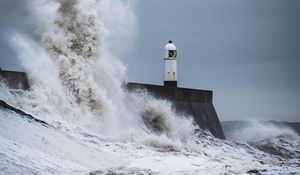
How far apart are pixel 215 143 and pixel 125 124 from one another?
3145 millimetres

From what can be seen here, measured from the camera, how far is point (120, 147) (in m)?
10.5

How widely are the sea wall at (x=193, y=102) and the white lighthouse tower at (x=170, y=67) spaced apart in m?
0.76

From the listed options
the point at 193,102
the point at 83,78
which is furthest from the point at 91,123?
the point at 193,102

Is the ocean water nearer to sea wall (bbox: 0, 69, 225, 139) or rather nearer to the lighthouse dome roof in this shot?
sea wall (bbox: 0, 69, 225, 139)

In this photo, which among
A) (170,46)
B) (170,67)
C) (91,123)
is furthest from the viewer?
(170,46)

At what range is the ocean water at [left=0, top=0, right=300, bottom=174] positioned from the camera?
29.1ft

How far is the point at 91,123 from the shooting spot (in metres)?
12.2

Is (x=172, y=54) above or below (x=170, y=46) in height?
below

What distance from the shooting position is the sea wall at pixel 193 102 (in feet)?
53.5

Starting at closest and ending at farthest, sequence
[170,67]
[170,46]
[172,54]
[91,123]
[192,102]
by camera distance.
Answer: [91,123], [192,102], [170,67], [172,54], [170,46]

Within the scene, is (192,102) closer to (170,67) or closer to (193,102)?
(193,102)

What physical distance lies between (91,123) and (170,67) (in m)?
7.16

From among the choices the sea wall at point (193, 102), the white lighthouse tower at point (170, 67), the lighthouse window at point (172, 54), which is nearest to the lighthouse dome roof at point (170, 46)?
the white lighthouse tower at point (170, 67)

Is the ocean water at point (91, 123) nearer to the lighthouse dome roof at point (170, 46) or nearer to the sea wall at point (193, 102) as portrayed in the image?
the sea wall at point (193, 102)
